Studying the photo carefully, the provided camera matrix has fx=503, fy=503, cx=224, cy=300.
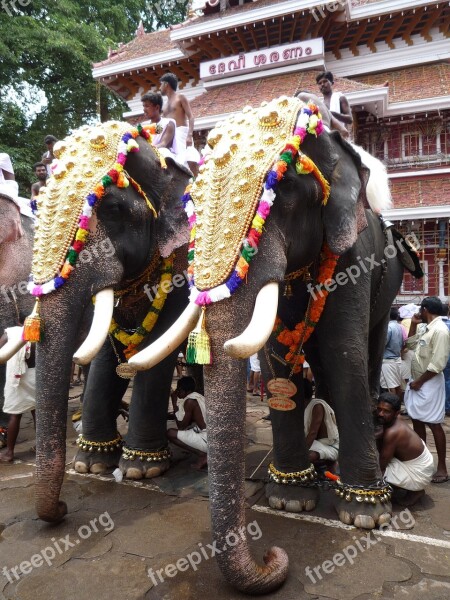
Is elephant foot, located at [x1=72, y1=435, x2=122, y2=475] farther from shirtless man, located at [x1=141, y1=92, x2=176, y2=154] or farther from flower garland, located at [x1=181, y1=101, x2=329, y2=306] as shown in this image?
shirtless man, located at [x1=141, y1=92, x2=176, y2=154]

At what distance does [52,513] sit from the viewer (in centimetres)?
284

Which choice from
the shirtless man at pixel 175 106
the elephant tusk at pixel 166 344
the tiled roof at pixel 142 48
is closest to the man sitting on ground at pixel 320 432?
the elephant tusk at pixel 166 344

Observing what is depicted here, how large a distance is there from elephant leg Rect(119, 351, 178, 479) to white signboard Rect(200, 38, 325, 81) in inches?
501

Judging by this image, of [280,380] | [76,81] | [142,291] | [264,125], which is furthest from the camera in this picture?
[76,81]

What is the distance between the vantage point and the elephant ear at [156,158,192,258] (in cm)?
365

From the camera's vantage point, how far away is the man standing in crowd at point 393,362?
6273 mm

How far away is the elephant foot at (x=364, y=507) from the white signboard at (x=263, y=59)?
1342 cm

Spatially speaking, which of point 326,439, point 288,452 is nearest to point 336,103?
point 326,439

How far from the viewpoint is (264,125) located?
274 centimetres

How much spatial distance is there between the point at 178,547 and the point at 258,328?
1.43m

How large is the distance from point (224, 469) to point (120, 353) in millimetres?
1965

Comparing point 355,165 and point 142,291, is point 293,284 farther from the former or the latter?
point 142,291

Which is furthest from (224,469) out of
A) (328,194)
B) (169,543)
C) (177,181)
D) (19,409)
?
(19,409)
